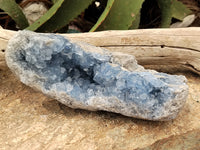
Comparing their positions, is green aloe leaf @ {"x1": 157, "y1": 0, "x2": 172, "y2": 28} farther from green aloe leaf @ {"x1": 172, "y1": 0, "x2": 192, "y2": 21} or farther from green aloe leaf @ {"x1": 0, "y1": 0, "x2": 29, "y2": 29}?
green aloe leaf @ {"x1": 0, "y1": 0, "x2": 29, "y2": 29}

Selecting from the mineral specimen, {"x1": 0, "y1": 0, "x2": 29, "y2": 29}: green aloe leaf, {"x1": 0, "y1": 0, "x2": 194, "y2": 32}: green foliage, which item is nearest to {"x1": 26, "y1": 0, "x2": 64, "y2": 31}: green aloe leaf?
{"x1": 0, "y1": 0, "x2": 194, "y2": 32}: green foliage

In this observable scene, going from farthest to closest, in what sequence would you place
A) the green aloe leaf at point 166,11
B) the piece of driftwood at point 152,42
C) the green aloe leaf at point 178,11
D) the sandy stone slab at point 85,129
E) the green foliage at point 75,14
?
the green aloe leaf at point 178,11
the green aloe leaf at point 166,11
the green foliage at point 75,14
the piece of driftwood at point 152,42
the sandy stone slab at point 85,129

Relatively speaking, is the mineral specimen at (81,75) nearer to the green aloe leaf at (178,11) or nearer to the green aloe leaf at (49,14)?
the green aloe leaf at (49,14)

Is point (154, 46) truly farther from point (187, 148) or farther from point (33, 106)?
point (33, 106)

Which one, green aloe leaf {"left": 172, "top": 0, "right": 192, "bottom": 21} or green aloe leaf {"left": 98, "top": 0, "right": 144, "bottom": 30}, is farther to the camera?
green aloe leaf {"left": 172, "top": 0, "right": 192, "bottom": 21}

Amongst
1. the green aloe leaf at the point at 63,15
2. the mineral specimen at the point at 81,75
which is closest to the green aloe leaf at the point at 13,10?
the green aloe leaf at the point at 63,15

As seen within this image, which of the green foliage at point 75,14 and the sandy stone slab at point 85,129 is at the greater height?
the green foliage at point 75,14

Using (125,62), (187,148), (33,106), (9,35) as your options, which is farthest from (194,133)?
(9,35)
